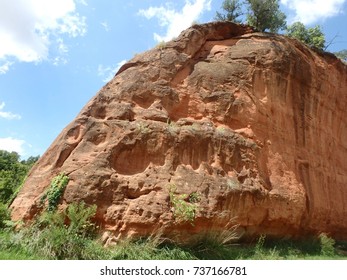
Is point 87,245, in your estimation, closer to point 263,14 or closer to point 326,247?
point 326,247

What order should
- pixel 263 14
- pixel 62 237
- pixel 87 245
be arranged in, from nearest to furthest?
pixel 62 237 → pixel 87 245 → pixel 263 14

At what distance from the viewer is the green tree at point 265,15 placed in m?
22.5

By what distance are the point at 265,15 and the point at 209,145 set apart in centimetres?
1476

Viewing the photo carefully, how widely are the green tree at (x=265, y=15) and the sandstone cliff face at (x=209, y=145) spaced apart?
24.3ft

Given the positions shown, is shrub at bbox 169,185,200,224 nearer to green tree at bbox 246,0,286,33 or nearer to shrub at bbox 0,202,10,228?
shrub at bbox 0,202,10,228

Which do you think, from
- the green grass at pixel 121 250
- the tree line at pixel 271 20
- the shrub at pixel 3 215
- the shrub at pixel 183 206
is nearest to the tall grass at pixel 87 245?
the green grass at pixel 121 250

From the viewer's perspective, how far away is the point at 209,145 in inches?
445

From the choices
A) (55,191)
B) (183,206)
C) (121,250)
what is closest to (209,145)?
(183,206)

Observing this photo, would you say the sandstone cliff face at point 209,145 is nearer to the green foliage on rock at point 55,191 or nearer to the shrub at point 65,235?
the green foliage on rock at point 55,191

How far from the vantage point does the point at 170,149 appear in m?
10.7

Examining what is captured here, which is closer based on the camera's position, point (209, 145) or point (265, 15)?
point (209, 145)

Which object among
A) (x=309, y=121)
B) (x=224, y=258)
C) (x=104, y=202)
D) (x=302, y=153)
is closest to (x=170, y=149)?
(x=104, y=202)

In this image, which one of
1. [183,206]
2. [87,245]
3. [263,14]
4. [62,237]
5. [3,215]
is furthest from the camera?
[263,14]

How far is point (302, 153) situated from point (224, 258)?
6.42m
